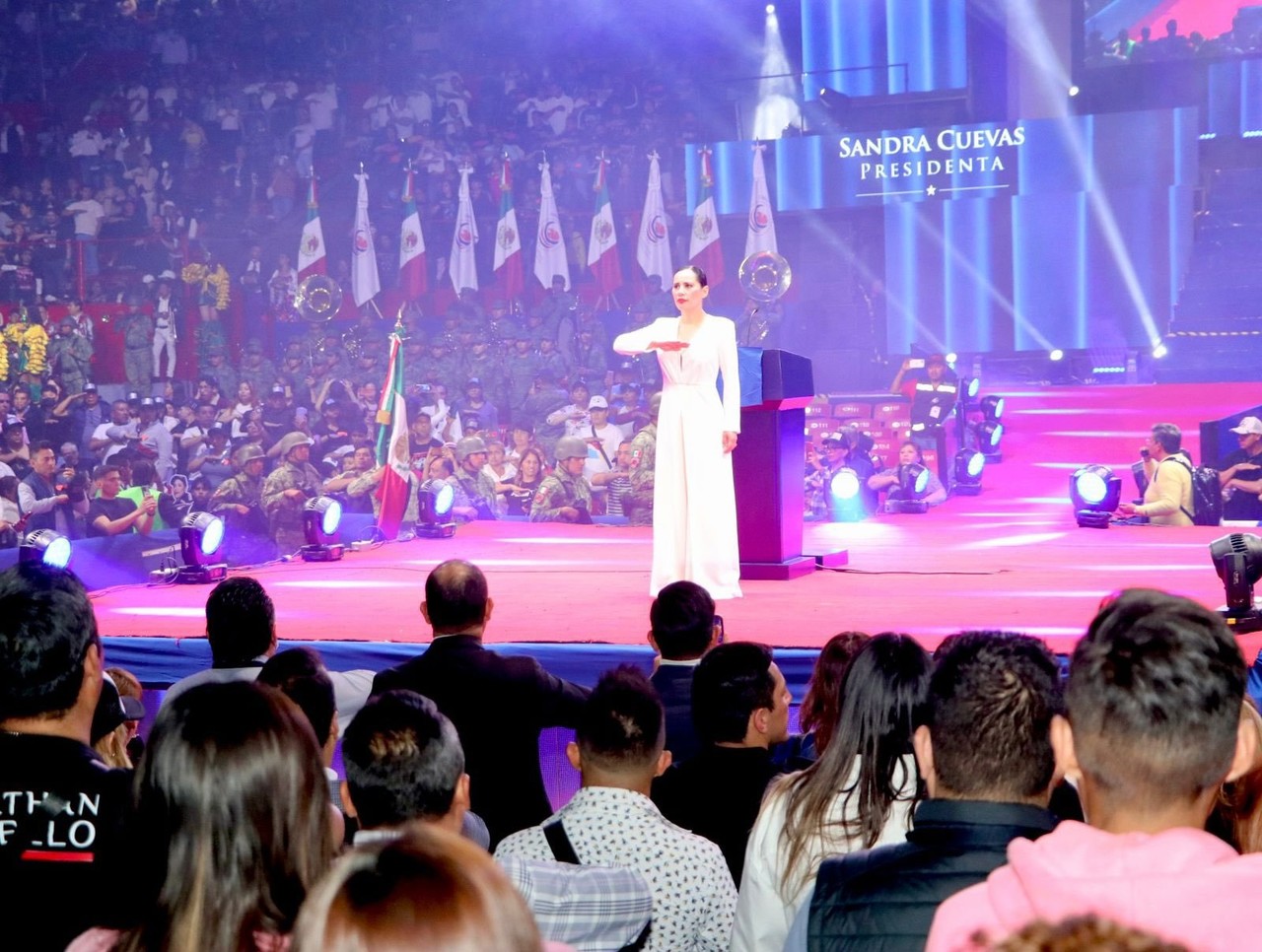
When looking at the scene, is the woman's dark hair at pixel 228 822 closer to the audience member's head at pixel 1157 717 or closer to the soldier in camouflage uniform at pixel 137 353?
the audience member's head at pixel 1157 717

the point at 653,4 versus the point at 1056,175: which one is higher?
the point at 653,4

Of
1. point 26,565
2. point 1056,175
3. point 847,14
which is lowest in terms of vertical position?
point 26,565

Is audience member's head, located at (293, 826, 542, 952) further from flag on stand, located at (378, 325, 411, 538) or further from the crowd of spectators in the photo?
flag on stand, located at (378, 325, 411, 538)

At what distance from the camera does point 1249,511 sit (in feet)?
33.0

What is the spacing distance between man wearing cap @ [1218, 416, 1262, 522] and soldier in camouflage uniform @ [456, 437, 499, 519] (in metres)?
6.59

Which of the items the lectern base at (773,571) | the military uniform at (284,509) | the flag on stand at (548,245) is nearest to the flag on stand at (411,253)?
the flag on stand at (548,245)

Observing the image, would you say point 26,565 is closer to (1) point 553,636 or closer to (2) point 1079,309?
(1) point 553,636

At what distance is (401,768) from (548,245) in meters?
15.6

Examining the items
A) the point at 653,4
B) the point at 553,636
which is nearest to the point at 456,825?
the point at 553,636

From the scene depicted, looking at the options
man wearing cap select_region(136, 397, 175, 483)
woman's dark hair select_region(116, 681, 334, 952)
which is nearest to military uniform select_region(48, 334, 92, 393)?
man wearing cap select_region(136, 397, 175, 483)

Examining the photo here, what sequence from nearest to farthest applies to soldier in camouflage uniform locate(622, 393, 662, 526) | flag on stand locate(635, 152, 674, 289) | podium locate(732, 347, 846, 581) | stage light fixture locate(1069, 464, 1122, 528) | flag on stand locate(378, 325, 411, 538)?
podium locate(732, 347, 846, 581) < stage light fixture locate(1069, 464, 1122, 528) < flag on stand locate(378, 325, 411, 538) < soldier in camouflage uniform locate(622, 393, 662, 526) < flag on stand locate(635, 152, 674, 289)

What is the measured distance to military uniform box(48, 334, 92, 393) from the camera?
16.4 meters

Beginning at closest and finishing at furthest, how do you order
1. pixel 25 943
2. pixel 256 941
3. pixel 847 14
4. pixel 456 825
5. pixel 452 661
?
pixel 256 941 < pixel 25 943 < pixel 456 825 < pixel 452 661 < pixel 847 14

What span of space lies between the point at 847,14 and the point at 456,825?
50.8 ft
